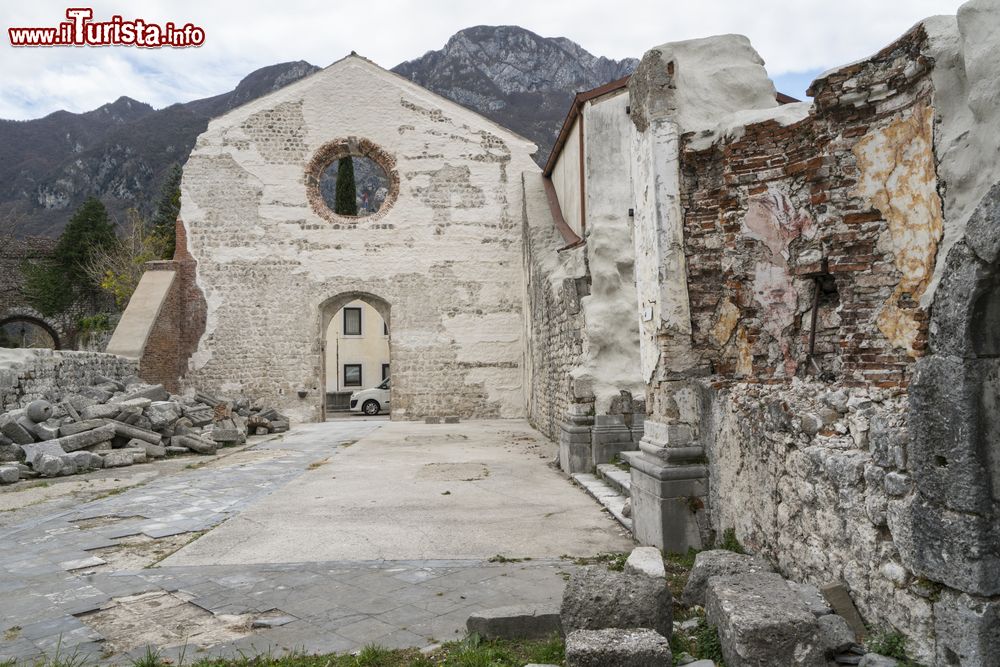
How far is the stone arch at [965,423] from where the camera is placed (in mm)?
2273

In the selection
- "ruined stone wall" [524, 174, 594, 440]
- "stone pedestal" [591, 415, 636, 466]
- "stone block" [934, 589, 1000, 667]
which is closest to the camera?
"stone block" [934, 589, 1000, 667]

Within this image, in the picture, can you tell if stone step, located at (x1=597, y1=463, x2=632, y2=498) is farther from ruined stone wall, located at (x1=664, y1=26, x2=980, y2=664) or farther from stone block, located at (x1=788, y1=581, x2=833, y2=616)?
stone block, located at (x1=788, y1=581, x2=833, y2=616)

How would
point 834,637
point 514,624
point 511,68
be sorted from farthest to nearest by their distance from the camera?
point 511,68 → point 514,624 → point 834,637

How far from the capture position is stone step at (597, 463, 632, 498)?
248 inches

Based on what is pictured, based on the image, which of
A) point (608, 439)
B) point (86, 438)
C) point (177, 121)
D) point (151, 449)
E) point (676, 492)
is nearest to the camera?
point (676, 492)

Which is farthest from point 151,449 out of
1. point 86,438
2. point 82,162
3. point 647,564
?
point 82,162

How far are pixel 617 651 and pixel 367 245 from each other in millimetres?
14290

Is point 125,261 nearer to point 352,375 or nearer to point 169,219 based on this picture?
point 169,219

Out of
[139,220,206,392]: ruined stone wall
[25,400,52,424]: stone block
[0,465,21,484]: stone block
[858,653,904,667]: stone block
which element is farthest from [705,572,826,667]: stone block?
[139,220,206,392]: ruined stone wall

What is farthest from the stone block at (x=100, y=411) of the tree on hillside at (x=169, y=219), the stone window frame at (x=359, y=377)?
the stone window frame at (x=359, y=377)

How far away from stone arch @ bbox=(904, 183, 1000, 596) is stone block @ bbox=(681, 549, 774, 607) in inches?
37.8

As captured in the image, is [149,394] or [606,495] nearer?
[606,495]

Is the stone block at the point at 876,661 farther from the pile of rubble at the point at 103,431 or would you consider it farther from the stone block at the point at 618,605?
the pile of rubble at the point at 103,431

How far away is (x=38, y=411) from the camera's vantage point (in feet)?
29.4
